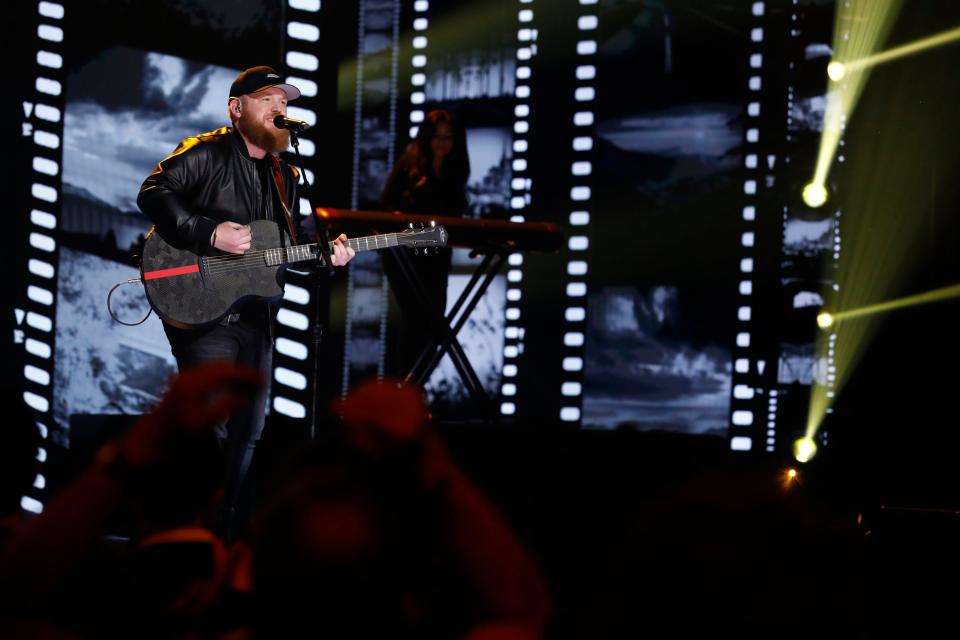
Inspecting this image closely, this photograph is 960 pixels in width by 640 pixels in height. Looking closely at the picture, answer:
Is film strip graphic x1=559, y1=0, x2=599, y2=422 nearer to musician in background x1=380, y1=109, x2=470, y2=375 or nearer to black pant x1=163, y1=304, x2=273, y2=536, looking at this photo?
musician in background x1=380, y1=109, x2=470, y2=375

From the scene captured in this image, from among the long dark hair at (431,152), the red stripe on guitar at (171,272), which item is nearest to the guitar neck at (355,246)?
the red stripe on guitar at (171,272)

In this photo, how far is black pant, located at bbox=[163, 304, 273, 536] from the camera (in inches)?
179

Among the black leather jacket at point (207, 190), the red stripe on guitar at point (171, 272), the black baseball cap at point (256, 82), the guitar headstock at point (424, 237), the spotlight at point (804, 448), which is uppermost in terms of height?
the black baseball cap at point (256, 82)

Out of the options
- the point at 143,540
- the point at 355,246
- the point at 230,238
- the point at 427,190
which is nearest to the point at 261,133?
the point at 230,238

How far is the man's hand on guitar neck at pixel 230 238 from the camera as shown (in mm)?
4594

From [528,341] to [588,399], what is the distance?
1.72 feet

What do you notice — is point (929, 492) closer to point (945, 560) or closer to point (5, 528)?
point (945, 560)

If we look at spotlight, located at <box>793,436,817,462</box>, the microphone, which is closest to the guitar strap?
the microphone

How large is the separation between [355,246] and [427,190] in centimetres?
92

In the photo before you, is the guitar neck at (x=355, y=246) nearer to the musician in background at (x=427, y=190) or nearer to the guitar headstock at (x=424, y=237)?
the guitar headstock at (x=424, y=237)

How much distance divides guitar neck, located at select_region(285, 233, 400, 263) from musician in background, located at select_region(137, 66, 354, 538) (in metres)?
0.08

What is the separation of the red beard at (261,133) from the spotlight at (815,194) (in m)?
3.19

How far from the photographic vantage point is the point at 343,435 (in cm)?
164

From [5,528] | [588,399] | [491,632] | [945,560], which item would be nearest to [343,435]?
[491,632]
